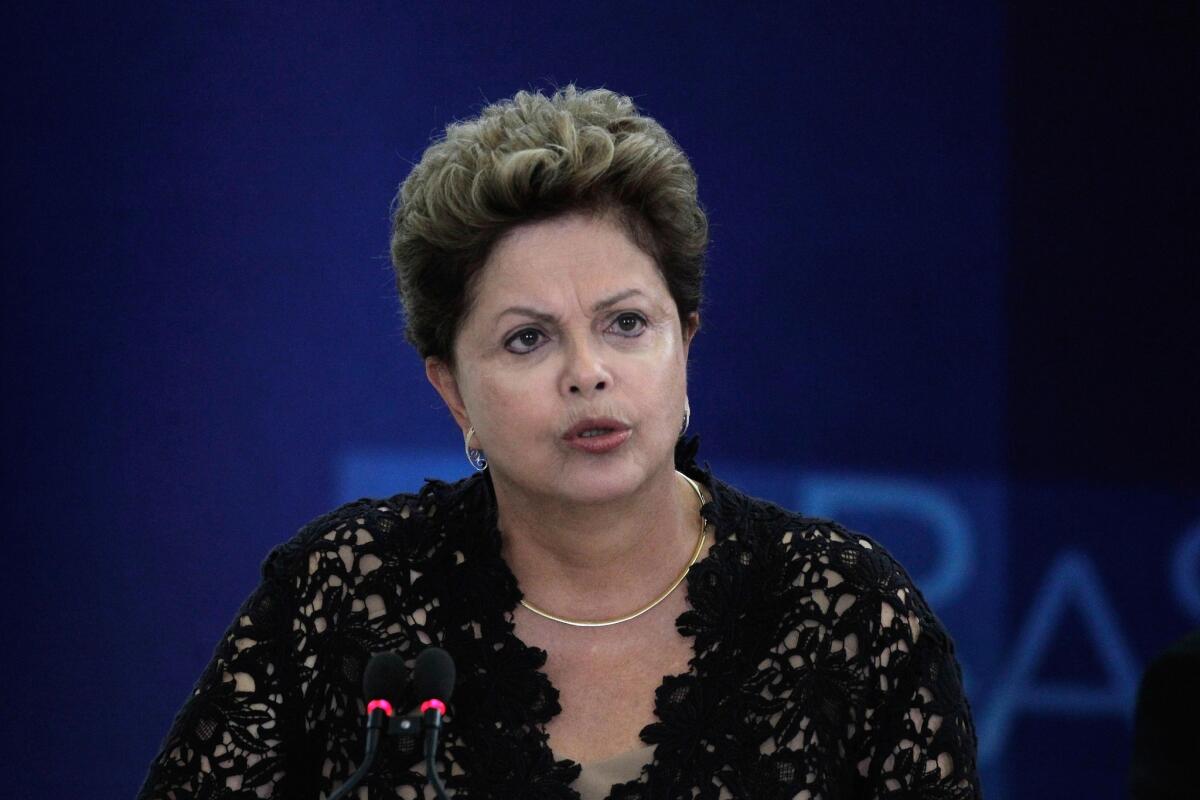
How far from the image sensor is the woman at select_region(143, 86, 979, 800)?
1998 mm

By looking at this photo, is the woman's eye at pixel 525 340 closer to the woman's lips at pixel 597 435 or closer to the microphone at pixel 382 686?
the woman's lips at pixel 597 435

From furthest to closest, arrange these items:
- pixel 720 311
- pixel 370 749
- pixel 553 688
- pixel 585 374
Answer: pixel 720 311
pixel 553 688
pixel 585 374
pixel 370 749

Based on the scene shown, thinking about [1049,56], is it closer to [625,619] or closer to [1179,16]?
[1179,16]

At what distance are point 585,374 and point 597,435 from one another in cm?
8

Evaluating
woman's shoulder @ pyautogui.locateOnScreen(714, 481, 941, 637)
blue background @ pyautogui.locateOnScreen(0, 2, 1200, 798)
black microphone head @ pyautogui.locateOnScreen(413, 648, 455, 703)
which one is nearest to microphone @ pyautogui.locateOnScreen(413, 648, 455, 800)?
black microphone head @ pyautogui.locateOnScreen(413, 648, 455, 703)

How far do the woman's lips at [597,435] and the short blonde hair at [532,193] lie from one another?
25 cm

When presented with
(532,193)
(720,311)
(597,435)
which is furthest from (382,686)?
(720,311)

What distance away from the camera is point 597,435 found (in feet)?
6.47

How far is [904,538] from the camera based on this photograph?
11.6 feet

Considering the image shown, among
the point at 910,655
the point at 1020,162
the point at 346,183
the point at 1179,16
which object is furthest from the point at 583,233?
the point at 1179,16

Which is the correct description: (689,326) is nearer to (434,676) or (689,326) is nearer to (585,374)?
(585,374)

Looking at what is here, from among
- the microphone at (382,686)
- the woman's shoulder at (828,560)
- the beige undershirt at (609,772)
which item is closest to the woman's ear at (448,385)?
the woman's shoulder at (828,560)

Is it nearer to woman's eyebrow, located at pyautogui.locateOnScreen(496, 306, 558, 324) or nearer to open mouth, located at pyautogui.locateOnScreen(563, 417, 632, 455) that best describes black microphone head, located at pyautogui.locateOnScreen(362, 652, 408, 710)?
open mouth, located at pyautogui.locateOnScreen(563, 417, 632, 455)

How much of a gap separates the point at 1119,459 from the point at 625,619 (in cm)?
176
